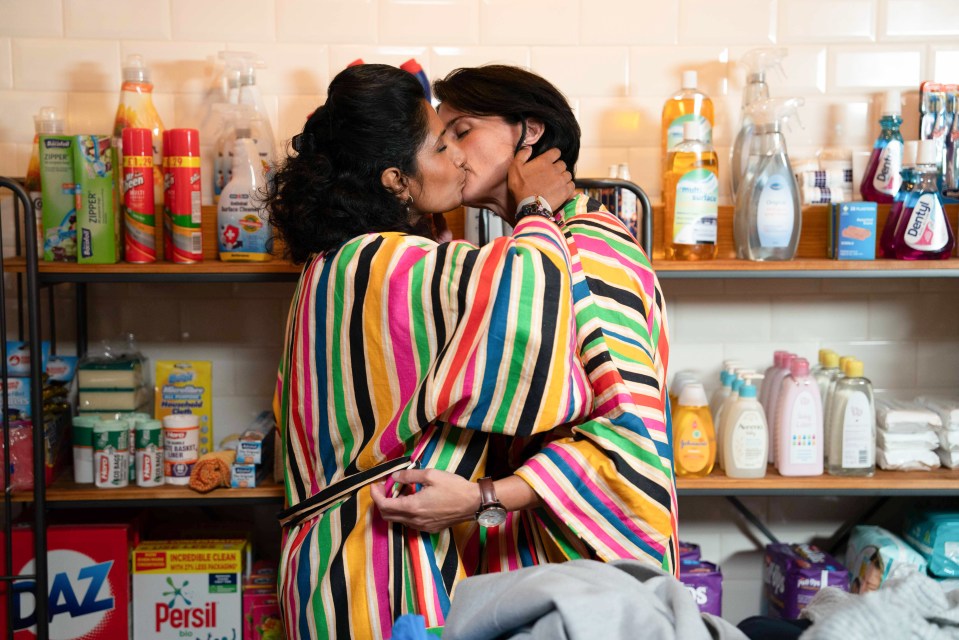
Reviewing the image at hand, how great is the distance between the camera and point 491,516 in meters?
1.37

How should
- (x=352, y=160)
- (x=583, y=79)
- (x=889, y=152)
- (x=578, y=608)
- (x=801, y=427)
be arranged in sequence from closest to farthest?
(x=578, y=608), (x=352, y=160), (x=801, y=427), (x=889, y=152), (x=583, y=79)

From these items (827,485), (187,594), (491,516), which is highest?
(491,516)

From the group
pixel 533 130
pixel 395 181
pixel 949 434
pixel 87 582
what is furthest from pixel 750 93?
pixel 87 582

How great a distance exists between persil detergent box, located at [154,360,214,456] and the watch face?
95 centimetres

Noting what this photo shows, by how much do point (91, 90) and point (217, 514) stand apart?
1045 mm

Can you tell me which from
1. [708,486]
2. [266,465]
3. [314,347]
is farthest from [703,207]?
[266,465]

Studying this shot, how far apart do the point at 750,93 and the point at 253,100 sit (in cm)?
111

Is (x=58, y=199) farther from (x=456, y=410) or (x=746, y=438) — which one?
(x=746, y=438)

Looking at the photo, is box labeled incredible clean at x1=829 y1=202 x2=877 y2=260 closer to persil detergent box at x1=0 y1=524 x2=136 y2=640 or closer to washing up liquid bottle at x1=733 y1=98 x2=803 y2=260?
washing up liquid bottle at x1=733 y1=98 x2=803 y2=260

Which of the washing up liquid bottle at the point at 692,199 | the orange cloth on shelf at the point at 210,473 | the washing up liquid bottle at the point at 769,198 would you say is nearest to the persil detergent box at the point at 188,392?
the orange cloth on shelf at the point at 210,473

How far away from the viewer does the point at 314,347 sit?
1.40 m

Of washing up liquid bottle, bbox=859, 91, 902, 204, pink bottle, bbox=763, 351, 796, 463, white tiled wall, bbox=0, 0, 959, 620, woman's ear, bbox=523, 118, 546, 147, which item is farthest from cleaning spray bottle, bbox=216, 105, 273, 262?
washing up liquid bottle, bbox=859, 91, 902, 204

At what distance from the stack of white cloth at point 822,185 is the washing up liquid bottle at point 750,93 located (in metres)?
0.15

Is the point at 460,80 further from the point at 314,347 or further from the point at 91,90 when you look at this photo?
the point at 91,90
